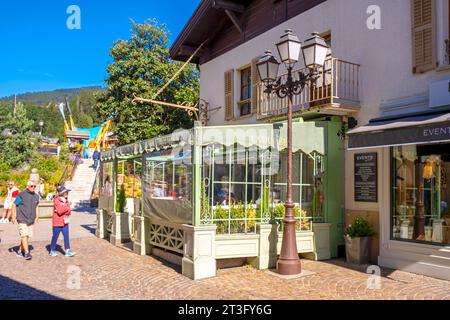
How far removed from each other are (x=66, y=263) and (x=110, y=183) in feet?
13.6

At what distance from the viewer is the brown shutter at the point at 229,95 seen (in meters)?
13.6

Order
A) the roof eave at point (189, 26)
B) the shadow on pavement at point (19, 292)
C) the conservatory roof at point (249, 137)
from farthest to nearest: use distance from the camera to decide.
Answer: the roof eave at point (189, 26)
the conservatory roof at point (249, 137)
the shadow on pavement at point (19, 292)

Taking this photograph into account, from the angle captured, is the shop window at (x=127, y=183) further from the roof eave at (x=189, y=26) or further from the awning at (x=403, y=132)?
the awning at (x=403, y=132)

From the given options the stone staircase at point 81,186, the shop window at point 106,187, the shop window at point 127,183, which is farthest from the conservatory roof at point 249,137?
the stone staircase at point 81,186

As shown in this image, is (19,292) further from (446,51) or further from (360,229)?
(446,51)

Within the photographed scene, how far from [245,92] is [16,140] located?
82.9ft

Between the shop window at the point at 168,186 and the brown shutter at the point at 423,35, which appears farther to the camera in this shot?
the shop window at the point at 168,186

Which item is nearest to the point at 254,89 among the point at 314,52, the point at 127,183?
the point at 127,183

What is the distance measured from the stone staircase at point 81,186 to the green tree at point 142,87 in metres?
8.78

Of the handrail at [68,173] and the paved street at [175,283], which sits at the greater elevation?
the handrail at [68,173]

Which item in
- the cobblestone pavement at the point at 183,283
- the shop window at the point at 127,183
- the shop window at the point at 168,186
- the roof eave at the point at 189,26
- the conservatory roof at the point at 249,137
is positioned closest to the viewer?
the cobblestone pavement at the point at 183,283

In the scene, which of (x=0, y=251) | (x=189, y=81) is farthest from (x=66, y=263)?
(x=189, y=81)

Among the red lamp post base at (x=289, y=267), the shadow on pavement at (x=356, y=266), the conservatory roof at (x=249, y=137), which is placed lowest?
the shadow on pavement at (x=356, y=266)

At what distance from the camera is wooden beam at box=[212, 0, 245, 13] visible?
42.5 feet
